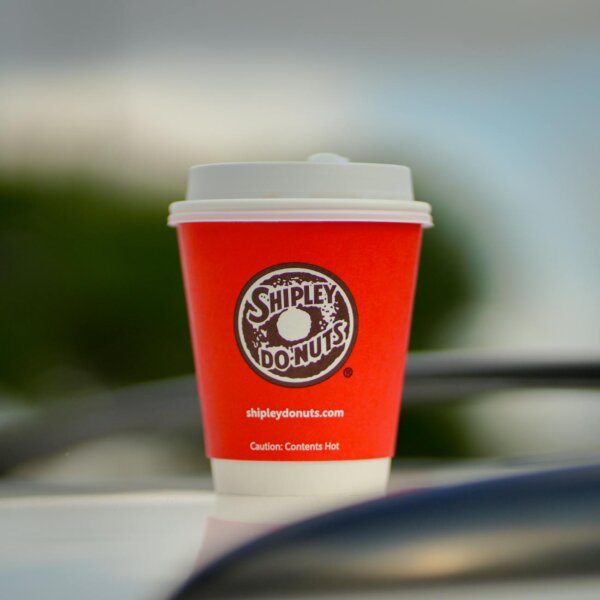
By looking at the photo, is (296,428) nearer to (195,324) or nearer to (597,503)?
(195,324)

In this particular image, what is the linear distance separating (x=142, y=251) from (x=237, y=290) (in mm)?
3844

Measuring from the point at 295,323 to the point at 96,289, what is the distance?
3955mm

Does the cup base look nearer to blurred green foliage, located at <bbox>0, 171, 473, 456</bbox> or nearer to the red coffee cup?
the red coffee cup

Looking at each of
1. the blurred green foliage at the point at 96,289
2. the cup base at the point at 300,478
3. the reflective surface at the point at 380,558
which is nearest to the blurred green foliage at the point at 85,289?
the blurred green foliage at the point at 96,289

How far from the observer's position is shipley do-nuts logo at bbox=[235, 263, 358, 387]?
1.04 m

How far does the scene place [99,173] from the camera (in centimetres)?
505

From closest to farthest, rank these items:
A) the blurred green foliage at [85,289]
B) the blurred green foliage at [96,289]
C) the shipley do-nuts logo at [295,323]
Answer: the shipley do-nuts logo at [295,323] < the blurred green foliage at [96,289] < the blurred green foliage at [85,289]

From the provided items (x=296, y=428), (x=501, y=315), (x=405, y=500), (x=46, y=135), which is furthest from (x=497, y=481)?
(x=46, y=135)

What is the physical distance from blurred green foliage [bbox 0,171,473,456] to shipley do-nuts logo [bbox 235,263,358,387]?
3397 mm

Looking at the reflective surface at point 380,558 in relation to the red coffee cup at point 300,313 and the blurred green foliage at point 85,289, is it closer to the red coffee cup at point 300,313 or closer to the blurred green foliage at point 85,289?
the red coffee cup at point 300,313

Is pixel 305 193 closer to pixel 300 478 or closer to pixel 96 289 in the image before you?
pixel 300 478

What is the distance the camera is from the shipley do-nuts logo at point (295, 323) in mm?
1041

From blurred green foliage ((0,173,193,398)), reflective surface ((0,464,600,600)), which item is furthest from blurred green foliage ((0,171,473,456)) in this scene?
reflective surface ((0,464,600,600))

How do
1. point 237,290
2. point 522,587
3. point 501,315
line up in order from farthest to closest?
point 501,315 → point 237,290 → point 522,587
